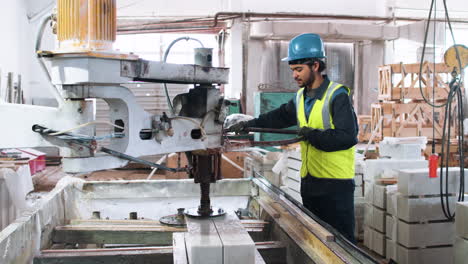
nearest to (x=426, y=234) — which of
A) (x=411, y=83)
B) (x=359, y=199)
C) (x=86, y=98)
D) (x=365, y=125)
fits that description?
(x=359, y=199)

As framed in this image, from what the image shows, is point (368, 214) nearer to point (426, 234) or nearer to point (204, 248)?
point (426, 234)

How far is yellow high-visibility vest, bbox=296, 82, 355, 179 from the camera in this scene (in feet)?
9.27

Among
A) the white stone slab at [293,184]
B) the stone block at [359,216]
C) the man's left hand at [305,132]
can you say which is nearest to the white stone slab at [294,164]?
the white stone slab at [293,184]

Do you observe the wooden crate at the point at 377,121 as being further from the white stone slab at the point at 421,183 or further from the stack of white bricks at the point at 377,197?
the white stone slab at the point at 421,183

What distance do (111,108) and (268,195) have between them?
161 cm

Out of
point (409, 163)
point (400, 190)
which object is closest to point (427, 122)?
point (409, 163)

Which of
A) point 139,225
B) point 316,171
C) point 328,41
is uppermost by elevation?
point 328,41

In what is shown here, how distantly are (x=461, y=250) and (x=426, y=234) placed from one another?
875mm

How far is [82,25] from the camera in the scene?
1665 mm

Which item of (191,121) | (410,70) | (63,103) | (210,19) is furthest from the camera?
(210,19)

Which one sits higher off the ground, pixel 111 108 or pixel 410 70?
pixel 410 70

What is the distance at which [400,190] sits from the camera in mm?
4039

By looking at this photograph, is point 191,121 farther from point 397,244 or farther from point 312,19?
point 312,19

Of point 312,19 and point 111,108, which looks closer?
point 111,108
